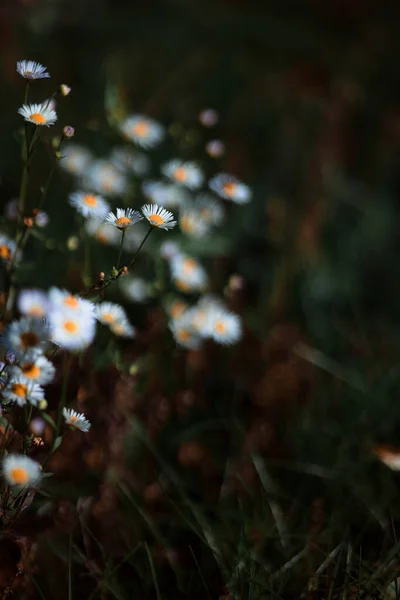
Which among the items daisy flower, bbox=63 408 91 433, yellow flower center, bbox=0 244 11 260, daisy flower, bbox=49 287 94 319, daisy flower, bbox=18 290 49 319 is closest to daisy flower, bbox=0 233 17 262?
yellow flower center, bbox=0 244 11 260

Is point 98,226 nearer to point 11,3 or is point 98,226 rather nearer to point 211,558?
point 211,558

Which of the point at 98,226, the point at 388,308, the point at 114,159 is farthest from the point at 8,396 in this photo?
the point at 388,308

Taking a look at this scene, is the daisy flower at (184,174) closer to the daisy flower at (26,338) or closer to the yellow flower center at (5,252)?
the yellow flower center at (5,252)

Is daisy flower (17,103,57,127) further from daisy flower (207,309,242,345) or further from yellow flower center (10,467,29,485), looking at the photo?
daisy flower (207,309,242,345)

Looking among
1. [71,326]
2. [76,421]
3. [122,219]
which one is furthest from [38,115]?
[76,421]

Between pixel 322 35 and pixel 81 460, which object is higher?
pixel 322 35
